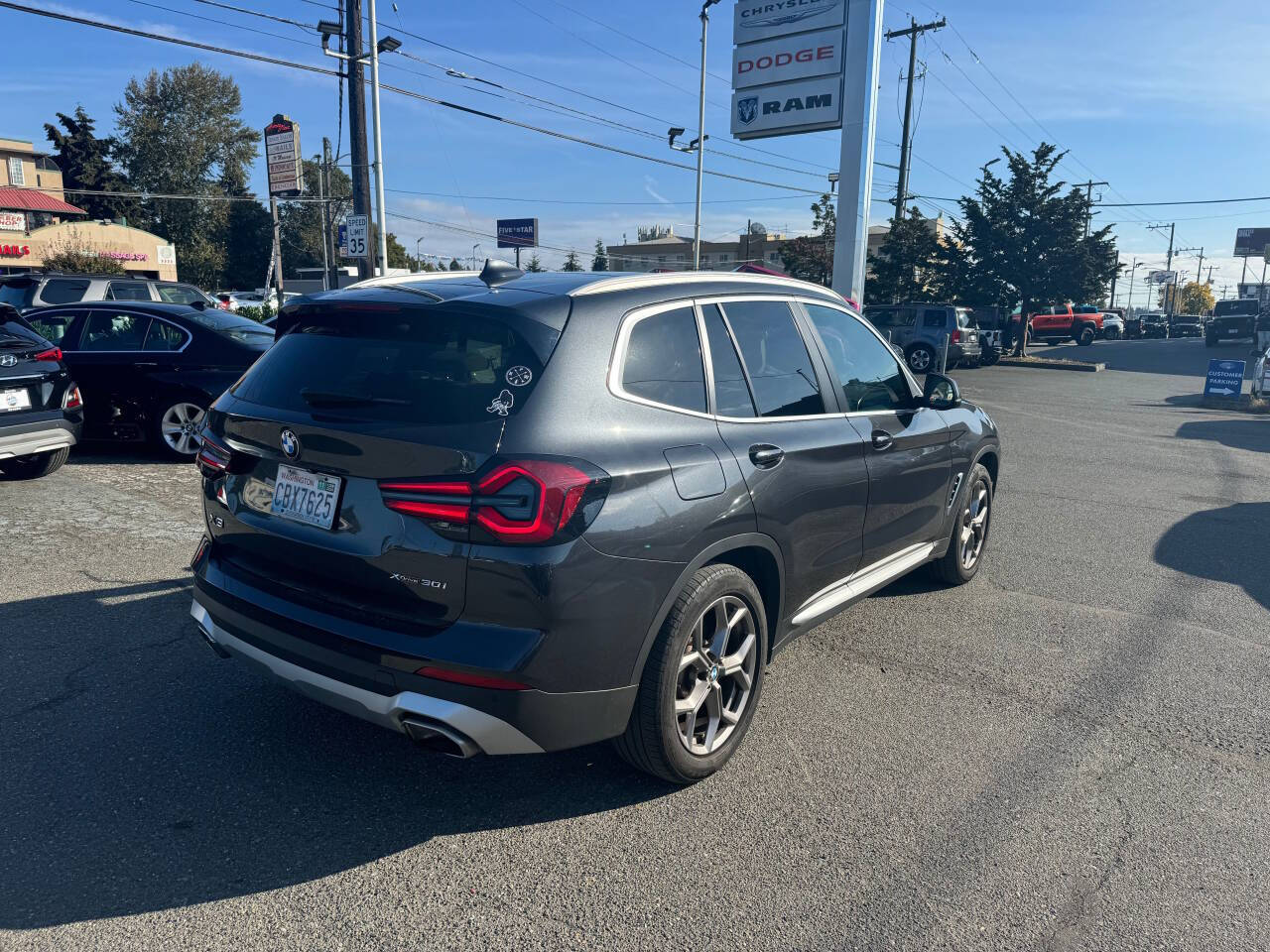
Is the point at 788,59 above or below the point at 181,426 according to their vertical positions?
above

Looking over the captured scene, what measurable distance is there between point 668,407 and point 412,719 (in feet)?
4.29

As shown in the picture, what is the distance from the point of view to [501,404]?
272 centimetres

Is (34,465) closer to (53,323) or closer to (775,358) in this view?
(53,323)

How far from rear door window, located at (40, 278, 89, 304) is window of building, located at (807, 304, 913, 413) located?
11.9m

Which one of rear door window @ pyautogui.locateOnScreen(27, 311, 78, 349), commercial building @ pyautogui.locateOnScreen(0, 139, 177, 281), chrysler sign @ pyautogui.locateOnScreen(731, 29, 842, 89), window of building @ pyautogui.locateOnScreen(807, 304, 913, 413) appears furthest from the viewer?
commercial building @ pyautogui.locateOnScreen(0, 139, 177, 281)

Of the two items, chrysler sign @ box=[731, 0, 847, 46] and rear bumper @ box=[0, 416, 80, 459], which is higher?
chrysler sign @ box=[731, 0, 847, 46]

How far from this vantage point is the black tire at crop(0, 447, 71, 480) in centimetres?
781

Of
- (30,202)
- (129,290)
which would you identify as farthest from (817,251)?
(30,202)

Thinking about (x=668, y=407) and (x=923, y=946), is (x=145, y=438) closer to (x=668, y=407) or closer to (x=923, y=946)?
(x=668, y=407)

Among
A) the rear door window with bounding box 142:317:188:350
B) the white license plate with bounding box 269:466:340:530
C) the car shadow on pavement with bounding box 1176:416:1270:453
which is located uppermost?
the rear door window with bounding box 142:317:188:350

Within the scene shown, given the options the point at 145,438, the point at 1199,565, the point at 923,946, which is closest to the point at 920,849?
the point at 923,946

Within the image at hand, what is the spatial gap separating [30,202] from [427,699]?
72.9 m

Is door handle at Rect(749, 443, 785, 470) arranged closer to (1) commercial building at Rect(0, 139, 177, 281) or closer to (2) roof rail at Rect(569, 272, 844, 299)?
(2) roof rail at Rect(569, 272, 844, 299)

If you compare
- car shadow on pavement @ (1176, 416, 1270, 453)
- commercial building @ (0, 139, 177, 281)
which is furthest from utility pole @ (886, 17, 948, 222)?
commercial building @ (0, 139, 177, 281)
